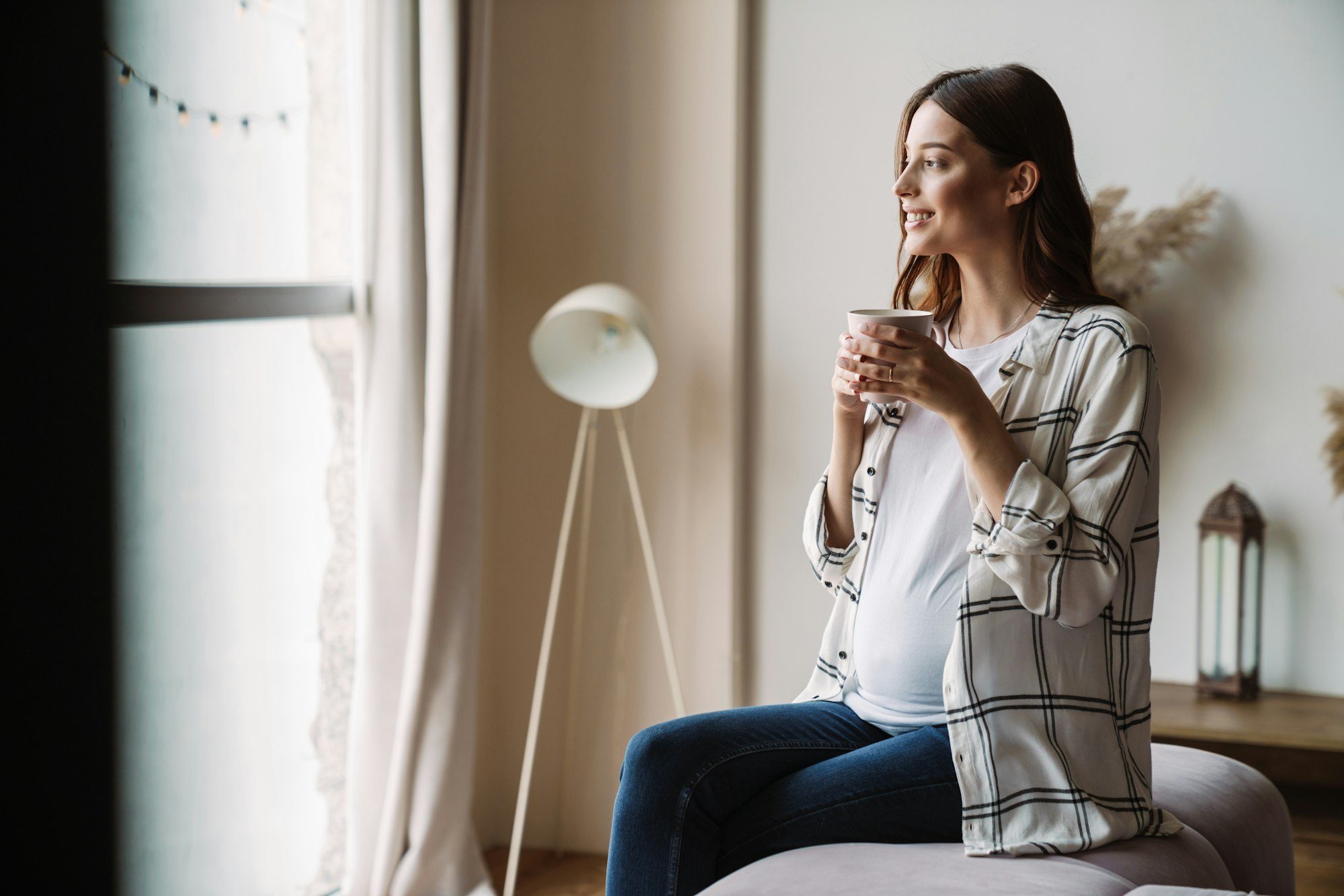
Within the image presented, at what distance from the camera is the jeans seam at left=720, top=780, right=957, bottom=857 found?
130cm

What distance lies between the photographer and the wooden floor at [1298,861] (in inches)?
85.7

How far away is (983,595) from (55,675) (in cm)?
108

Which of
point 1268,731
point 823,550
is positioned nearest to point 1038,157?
point 823,550

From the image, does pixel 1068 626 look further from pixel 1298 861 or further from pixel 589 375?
pixel 589 375

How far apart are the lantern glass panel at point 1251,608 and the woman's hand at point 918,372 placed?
1506 mm

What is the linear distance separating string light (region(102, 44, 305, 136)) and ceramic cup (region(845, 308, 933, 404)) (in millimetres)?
1206

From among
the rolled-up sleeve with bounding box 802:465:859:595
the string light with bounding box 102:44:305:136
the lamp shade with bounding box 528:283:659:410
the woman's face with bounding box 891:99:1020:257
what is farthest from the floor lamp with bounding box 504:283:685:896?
the woman's face with bounding box 891:99:1020:257

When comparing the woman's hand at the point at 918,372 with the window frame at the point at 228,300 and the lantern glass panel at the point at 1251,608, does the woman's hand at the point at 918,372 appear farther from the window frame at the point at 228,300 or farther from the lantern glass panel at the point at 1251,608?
the lantern glass panel at the point at 1251,608

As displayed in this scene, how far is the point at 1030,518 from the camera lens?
1.21 m

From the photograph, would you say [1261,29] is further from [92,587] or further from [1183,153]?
[92,587]

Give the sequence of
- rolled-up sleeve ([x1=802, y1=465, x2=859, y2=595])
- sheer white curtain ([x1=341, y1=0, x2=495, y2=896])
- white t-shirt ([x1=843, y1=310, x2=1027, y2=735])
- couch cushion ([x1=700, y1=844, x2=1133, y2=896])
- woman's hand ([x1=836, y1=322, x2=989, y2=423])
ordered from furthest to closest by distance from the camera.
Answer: sheer white curtain ([x1=341, y1=0, x2=495, y2=896]) < rolled-up sleeve ([x1=802, y1=465, x2=859, y2=595]) < white t-shirt ([x1=843, y1=310, x2=1027, y2=735]) < woman's hand ([x1=836, y1=322, x2=989, y2=423]) < couch cushion ([x1=700, y1=844, x2=1133, y2=896])

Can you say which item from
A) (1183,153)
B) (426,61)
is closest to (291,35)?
(426,61)

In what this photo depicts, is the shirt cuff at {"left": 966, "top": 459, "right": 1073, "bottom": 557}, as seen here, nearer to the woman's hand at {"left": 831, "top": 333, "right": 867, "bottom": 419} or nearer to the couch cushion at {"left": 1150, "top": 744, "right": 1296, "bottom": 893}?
the woman's hand at {"left": 831, "top": 333, "right": 867, "bottom": 419}

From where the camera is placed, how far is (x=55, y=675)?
31cm
